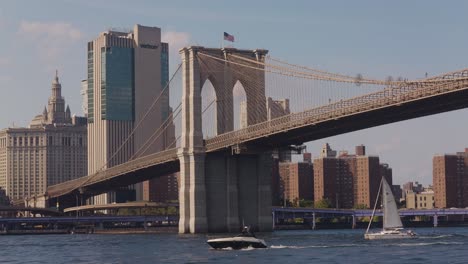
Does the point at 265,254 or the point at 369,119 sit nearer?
the point at 265,254

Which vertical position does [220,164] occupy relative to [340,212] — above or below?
above

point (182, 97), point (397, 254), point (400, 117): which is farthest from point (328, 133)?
point (397, 254)

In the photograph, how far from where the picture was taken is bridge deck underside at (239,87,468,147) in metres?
83.6

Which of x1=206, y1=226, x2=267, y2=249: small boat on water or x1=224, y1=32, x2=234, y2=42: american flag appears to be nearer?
x1=206, y1=226, x2=267, y2=249: small boat on water

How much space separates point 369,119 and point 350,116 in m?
2.70

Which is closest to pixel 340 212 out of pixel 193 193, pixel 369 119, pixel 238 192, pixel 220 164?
pixel 238 192

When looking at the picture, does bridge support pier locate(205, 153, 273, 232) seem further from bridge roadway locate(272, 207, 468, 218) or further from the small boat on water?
bridge roadway locate(272, 207, 468, 218)

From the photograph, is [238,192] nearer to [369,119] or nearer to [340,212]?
[369,119]

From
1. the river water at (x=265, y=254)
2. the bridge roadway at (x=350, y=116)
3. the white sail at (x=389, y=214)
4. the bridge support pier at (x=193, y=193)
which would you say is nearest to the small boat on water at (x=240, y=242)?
the river water at (x=265, y=254)

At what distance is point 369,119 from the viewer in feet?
302

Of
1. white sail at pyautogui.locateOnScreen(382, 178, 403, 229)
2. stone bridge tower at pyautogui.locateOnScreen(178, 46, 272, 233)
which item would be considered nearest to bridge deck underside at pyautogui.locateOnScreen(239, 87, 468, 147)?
stone bridge tower at pyautogui.locateOnScreen(178, 46, 272, 233)

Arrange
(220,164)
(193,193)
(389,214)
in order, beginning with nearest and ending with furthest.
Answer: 1. (389,214)
2. (193,193)
3. (220,164)

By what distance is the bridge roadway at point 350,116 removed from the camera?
3201 inches

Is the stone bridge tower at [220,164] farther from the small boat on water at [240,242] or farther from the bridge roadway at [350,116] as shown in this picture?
the small boat on water at [240,242]
